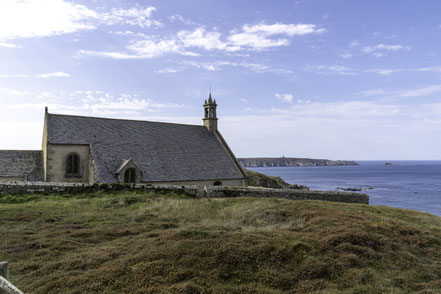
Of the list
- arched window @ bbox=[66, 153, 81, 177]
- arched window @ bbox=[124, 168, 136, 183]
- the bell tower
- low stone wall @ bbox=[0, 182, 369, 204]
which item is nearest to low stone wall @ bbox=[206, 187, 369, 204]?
low stone wall @ bbox=[0, 182, 369, 204]

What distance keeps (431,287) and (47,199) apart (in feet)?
70.2

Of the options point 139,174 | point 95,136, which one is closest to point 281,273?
point 139,174

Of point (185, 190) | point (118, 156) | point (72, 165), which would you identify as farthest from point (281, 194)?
point (72, 165)

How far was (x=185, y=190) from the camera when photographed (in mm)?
23922

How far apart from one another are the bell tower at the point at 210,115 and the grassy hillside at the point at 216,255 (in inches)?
963

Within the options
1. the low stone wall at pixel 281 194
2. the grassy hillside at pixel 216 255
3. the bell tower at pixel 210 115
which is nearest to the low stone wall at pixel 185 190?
the low stone wall at pixel 281 194

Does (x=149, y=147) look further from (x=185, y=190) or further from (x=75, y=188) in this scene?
(x=75, y=188)

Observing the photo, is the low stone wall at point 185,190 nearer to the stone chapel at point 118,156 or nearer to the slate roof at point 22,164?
the stone chapel at point 118,156

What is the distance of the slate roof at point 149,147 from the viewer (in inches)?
1128

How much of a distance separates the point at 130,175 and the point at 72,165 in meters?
5.73

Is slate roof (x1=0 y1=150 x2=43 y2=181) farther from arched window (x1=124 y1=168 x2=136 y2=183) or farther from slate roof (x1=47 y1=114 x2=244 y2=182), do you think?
arched window (x1=124 y1=168 x2=136 y2=183)

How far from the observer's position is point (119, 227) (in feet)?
46.1

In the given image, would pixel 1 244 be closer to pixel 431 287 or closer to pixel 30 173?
pixel 431 287

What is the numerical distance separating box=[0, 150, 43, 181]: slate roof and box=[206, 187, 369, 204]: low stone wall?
17.5 metres
